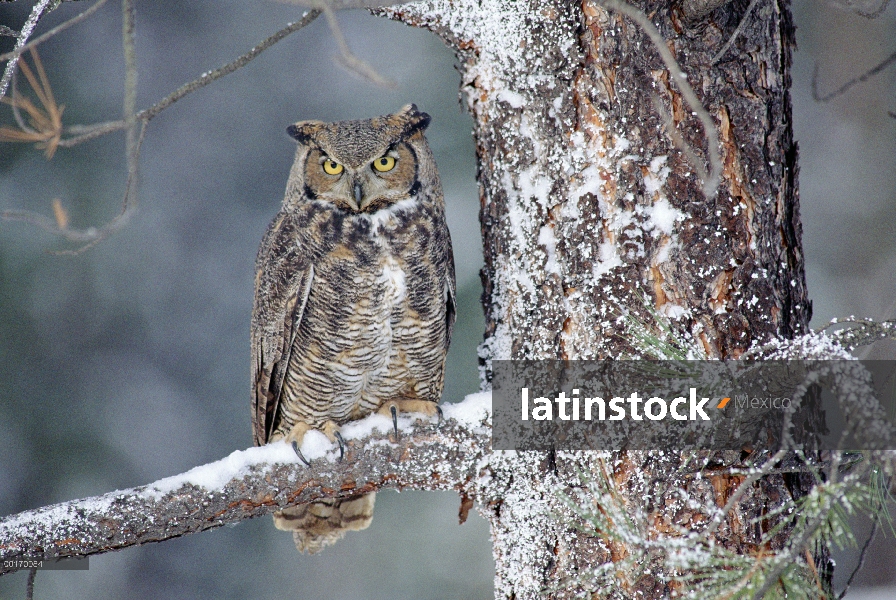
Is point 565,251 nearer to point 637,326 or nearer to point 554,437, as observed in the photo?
point 637,326

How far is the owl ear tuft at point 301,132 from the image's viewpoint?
212 cm

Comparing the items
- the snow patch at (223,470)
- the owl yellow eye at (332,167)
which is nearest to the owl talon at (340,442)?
the snow patch at (223,470)

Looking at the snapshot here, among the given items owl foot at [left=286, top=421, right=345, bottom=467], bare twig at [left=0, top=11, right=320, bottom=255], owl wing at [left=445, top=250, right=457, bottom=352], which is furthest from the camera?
owl wing at [left=445, top=250, right=457, bottom=352]

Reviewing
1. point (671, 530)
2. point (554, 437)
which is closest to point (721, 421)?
point (671, 530)

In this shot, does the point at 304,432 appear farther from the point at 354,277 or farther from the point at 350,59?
the point at 350,59

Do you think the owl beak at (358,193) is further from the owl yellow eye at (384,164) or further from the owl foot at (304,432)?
the owl foot at (304,432)

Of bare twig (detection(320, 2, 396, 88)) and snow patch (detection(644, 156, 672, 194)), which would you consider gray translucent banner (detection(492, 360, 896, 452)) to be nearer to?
snow patch (detection(644, 156, 672, 194))

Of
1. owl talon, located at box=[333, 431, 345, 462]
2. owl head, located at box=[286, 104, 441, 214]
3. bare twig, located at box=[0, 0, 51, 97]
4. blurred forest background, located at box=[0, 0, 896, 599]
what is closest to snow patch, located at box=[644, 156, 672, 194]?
owl head, located at box=[286, 104, 441, 214]

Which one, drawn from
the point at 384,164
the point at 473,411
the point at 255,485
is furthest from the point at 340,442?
the point at 384,164

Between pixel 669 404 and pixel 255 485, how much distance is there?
3.32 feet

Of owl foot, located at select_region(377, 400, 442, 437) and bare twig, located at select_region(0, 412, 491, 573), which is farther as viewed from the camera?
owl foot, located at select_region(377, 400, 442, 437)

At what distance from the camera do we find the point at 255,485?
67.2 inches

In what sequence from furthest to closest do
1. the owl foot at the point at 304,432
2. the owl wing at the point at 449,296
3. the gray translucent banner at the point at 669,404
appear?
A: 1. the owl wing at the point at 449,296
2. the owl foot at the point at 304,432
3. the gray translucent banner at the point at 669,404

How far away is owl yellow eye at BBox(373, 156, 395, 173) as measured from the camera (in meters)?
2.10
